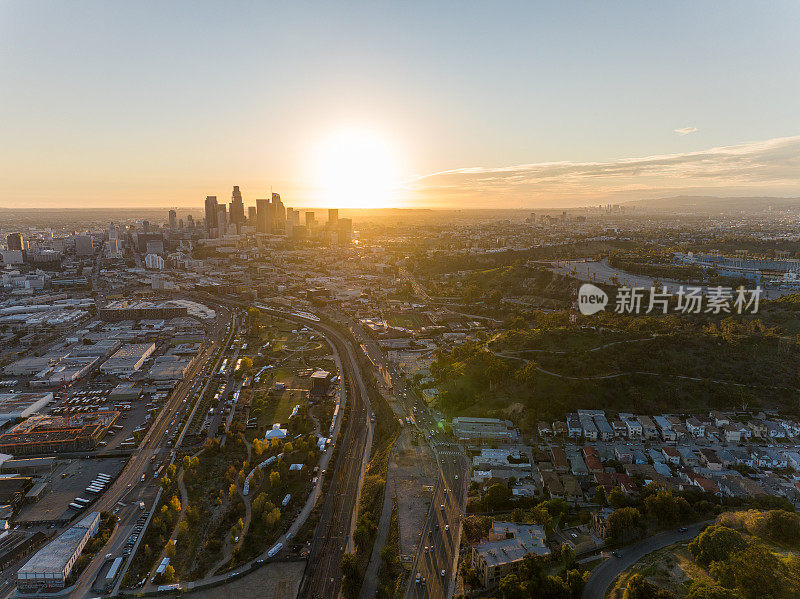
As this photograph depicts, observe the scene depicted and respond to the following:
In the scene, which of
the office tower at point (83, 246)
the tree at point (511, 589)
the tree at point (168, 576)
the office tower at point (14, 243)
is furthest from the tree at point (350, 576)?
the office tower at point (14, 243)

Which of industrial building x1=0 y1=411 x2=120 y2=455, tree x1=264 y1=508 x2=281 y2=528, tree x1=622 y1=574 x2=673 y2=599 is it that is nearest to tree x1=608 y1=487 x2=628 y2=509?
tree x1=622 y1=574 x2=673 y2=599

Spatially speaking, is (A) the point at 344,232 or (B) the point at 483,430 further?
(A) the point at 344,232

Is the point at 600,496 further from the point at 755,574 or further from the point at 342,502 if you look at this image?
the point at 342,502

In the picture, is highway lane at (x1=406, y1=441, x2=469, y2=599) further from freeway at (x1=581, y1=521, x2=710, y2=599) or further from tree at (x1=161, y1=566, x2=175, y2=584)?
tree at (x1=161, y1=566, x2=175, y2=584)

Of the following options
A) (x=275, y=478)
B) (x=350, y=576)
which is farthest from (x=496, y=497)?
(x=275, y=478)

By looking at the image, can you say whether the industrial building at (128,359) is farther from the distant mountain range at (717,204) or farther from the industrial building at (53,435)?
the distant mountain range at (717,204)

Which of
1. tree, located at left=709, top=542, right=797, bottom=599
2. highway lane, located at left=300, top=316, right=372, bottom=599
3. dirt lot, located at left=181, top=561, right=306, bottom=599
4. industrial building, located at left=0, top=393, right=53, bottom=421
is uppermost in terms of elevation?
tree, located at left=709, top=542, right=797, bottom=599

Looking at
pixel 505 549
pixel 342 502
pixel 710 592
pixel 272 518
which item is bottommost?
pixel 342 502
